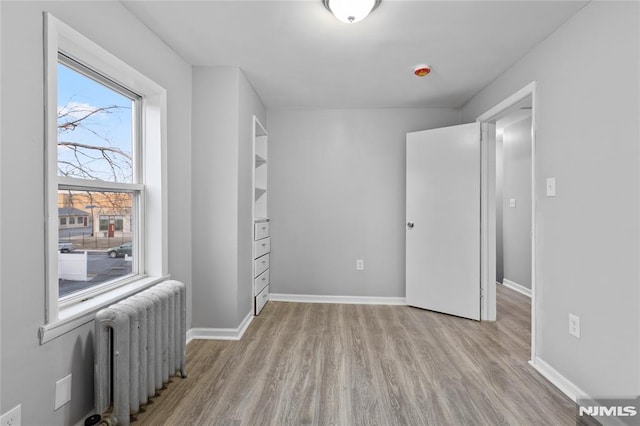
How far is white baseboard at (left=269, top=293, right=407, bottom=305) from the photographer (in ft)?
12.2

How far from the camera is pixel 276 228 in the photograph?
12.7ft

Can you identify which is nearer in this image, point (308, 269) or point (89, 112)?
point (89, 112)

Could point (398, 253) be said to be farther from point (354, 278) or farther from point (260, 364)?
point (260, 364)

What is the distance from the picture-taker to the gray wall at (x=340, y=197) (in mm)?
3766

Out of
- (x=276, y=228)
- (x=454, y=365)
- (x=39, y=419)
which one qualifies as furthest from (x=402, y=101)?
(x=39, y=419)

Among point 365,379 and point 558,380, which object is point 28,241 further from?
point 558,380

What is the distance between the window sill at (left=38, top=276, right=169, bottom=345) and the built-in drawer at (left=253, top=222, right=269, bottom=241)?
131cm

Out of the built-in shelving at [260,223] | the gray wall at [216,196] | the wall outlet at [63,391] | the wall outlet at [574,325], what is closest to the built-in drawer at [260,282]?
the built-in shelving at [260,223]

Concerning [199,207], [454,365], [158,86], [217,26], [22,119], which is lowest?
[454,365]

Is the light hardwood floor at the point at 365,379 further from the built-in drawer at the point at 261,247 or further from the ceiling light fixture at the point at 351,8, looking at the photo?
the ceiling light fixture at the point at 351,8

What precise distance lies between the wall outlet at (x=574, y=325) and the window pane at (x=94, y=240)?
9.49ft

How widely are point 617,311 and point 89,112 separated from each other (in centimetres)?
308

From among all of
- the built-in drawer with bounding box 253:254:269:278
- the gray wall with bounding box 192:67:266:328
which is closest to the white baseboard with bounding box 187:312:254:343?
the gray wall with bounding box 192:67:266:328

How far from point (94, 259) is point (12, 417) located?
81 cm
